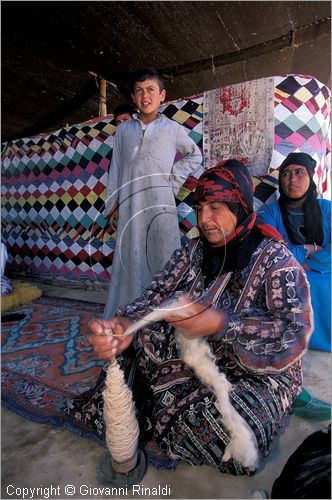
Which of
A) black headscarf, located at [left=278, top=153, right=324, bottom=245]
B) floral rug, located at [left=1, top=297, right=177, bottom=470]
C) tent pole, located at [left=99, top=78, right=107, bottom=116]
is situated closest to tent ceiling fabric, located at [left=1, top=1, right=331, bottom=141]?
tent pole, located at [left=99, top=78, right=107, bottom=116]

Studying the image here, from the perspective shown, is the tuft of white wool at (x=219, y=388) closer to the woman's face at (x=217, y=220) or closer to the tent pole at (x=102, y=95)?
the woman's face at (x=217, y=220)

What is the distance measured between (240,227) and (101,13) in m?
2.51

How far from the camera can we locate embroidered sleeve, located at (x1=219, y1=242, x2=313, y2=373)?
119 cm

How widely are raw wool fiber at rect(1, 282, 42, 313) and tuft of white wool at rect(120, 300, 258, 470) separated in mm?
2916

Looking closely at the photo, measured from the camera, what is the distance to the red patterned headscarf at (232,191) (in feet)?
4.57

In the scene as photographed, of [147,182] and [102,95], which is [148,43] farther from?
[147,182]

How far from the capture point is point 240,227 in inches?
55.5

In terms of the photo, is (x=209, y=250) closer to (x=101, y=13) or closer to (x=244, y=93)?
(x=244, y=93)

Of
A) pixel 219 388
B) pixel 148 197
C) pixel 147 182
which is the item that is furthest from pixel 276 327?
pixel 147 182

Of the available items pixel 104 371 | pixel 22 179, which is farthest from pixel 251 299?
pixel 22 179

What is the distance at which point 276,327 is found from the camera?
121cm

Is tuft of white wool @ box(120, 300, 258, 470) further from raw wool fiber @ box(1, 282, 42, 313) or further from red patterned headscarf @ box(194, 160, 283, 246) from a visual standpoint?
raw wool fiber @ box(1, 282, 42, 313)

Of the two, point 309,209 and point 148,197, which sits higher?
point 148,197

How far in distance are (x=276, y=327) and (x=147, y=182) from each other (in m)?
1.55
